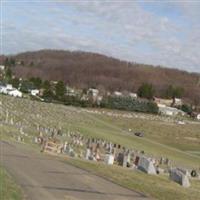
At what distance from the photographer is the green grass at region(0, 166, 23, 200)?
12250 mm

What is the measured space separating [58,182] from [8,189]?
2.56 m

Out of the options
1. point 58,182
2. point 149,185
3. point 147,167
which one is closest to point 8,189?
point 58,182

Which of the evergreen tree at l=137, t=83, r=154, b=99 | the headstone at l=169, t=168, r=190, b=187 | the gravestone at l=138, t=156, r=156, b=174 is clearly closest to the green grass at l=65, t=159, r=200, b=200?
the headstone at l=169, t=168, r=190, b=187

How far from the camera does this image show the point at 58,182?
15461mm

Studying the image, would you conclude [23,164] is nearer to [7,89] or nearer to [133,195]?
[133,195]

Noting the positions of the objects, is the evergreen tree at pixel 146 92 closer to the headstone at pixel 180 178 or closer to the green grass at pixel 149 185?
the headstone at pixel 180 178

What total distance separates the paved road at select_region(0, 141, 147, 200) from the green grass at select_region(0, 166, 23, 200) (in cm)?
21

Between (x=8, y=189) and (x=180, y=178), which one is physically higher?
(x=8, y=189)

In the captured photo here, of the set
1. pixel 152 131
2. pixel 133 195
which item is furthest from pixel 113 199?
pixel 152 131

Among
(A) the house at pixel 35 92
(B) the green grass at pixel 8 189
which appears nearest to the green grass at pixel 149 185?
(B) the green grass at pixel 8 189

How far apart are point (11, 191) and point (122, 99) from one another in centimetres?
13396

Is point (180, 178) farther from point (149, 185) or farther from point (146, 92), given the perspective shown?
point (146, 92)

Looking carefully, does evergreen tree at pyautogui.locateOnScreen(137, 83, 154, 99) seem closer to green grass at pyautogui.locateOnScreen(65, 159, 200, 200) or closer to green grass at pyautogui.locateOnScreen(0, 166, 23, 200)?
green grass at pyautogui.locateOnScreen(65, 159, 200, 200)

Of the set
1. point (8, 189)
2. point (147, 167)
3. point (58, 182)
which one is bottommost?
point (147, 167)
